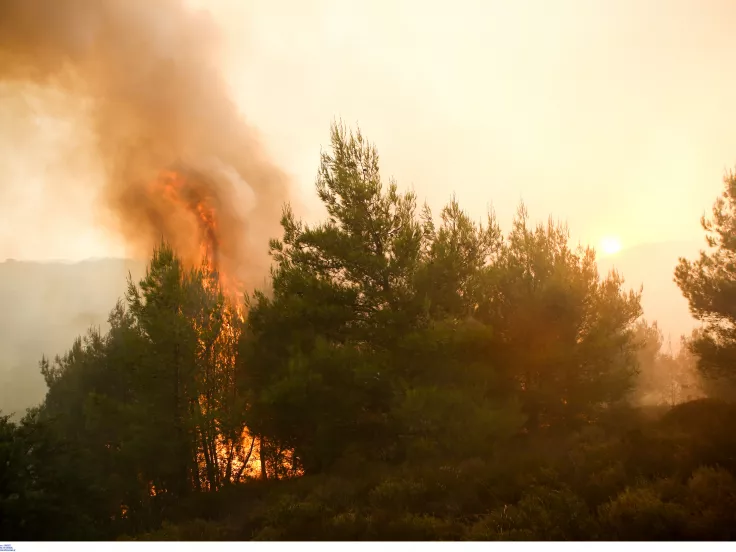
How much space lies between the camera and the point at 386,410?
1114cm

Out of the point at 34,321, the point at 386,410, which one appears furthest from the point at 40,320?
the point at 386,410

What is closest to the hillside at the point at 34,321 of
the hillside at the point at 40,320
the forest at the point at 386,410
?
the hillside at the point at 40,320

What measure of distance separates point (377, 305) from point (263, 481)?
22.5 feet

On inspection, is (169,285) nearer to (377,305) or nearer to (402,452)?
(377,305)

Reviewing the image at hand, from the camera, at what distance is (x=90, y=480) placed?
8.77m

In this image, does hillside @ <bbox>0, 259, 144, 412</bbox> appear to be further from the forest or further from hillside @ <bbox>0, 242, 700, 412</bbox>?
the forest

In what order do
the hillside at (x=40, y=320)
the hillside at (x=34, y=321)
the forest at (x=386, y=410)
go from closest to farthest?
the forest at (x=386, y=410), the hillside at (x=40, y=320), the hillside at (x=34, y=321)

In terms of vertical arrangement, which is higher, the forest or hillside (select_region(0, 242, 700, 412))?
hillside (select_region(0, 242, 700, 412))

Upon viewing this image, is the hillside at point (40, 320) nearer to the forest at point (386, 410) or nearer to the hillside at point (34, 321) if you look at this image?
the hillside at point (34, 321)

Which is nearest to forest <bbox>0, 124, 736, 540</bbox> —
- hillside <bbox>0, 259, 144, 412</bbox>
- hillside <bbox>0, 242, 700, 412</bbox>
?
hillside <bbox>0, 242, 700, 412</bbox>

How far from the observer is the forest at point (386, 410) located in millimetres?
6785

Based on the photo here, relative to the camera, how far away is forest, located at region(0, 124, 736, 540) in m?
6.79

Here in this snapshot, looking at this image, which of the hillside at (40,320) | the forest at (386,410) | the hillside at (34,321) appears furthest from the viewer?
the hillside at (34,321)

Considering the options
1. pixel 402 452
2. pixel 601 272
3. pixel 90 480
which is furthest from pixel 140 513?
pixel 601 272
